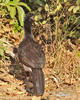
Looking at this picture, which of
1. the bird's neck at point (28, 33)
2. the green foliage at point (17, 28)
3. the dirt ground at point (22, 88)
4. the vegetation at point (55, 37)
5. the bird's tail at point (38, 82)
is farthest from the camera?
the green foliage at point (17, 28)

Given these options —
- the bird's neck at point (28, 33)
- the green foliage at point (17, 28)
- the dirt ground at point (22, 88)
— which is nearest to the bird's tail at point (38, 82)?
the dirt ground at point (22, 88)

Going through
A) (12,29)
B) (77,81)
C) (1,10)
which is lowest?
(77,81)

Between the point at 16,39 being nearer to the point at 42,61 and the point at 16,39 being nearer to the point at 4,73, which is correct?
the point at 4,73

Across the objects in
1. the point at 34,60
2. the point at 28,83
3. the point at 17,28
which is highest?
the point at 34,60

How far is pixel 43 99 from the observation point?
513 centimetres

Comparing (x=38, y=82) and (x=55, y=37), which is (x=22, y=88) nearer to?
(x=38, y=82)

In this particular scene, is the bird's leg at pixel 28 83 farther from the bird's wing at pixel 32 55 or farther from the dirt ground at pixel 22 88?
the bird's wing at pixel 32 55

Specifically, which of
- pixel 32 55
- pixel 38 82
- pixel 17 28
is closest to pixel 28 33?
pixel 32 55

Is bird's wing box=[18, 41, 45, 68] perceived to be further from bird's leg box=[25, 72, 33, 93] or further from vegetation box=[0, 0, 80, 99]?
vegetation box=[0, 0, 80, 99]

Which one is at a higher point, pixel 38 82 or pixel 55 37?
pixel 55 37

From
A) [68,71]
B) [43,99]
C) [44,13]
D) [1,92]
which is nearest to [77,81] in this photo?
[68,71]

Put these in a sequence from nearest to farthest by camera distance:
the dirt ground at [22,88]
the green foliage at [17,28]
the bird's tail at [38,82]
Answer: the bird's tail at [38,82] < the dirt ground at [22,88] < the green foliage at [17,28]

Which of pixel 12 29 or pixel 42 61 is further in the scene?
pixel 12 29

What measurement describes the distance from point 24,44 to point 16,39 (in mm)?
2752
